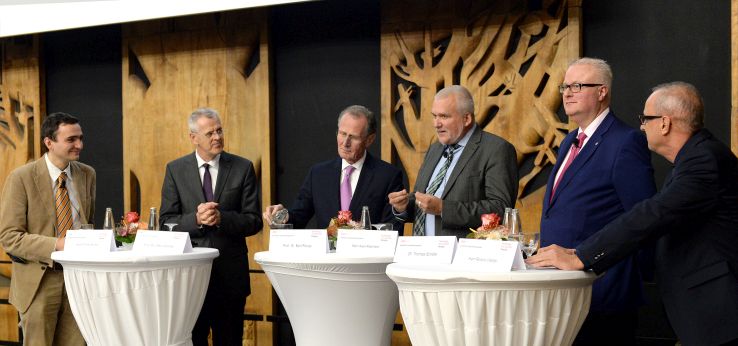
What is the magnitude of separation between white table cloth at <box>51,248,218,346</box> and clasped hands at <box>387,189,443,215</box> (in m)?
1.08

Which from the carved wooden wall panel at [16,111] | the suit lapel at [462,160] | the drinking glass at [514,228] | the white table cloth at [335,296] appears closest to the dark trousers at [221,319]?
the white table cloth at [335,296]

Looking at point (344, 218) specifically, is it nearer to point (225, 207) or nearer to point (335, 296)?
point (335, 296)

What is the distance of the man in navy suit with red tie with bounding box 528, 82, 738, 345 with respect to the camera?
2756 millimetres

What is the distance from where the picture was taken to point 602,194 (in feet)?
10.3

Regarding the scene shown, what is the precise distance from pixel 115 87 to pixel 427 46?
289 centimetres

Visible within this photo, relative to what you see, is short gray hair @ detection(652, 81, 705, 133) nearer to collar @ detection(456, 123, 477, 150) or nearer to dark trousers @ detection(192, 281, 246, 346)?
collar @ detection(456, 123, 477, 150)

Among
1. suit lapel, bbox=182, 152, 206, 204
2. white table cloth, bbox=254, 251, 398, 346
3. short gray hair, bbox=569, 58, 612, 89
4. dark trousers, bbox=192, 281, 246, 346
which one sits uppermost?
short gray hair, bbox=569, 58, 612, 89

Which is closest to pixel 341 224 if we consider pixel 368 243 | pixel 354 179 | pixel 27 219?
pixel 368 243

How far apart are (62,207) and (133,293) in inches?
39.2

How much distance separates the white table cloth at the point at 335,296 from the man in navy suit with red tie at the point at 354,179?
19.7 inches

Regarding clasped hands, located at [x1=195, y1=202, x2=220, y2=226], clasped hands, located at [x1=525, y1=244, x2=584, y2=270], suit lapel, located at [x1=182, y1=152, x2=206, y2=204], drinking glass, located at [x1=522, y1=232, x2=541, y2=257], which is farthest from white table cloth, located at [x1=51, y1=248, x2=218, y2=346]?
clasped hands, located at [x1=525, y1=244, x2=584, y2=270]

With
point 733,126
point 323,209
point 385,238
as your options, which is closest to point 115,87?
point 323,209

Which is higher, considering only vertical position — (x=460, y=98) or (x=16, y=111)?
(x=16, y=111)

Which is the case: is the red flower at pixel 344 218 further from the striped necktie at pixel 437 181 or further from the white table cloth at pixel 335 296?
the striped necktie at pixel 437 181
